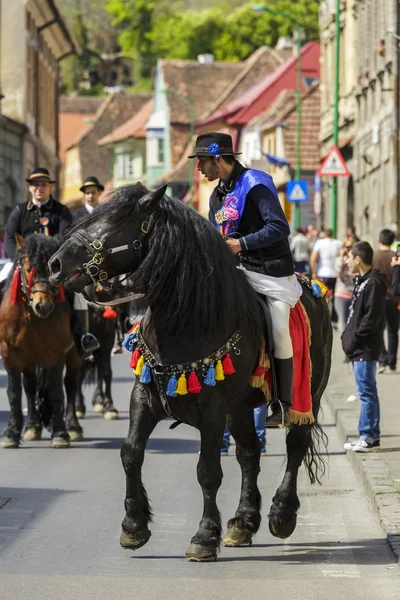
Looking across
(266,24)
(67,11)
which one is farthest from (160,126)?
(67,11)

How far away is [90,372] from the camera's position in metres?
15.0

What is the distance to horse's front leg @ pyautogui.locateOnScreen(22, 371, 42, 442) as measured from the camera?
43.0 ft

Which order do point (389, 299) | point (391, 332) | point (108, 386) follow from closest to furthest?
point (108, 386)
point (389, 299)
point (391, 332)

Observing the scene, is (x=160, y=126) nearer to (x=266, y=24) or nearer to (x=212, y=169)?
(x=266, y=24)

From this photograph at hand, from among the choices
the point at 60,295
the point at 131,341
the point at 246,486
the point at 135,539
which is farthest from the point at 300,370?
the point at 60,295

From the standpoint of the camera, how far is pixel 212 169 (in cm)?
810

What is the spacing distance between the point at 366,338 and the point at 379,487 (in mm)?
2475

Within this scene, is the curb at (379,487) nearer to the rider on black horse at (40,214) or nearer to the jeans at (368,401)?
the jeans at (368,401)

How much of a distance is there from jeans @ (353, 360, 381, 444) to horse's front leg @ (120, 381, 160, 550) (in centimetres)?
476

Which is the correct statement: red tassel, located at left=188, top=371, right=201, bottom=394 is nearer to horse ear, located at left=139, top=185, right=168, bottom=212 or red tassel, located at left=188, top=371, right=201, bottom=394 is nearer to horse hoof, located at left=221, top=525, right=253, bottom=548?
horse ear, located at left=139, top=185, right=168, bottom=212

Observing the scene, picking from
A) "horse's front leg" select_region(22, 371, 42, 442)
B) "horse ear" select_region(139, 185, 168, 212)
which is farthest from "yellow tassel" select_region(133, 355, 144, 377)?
"horse's front leg" select_region(22, 371, 42, 442)

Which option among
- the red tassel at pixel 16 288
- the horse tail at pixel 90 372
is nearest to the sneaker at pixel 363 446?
the red tassel at pixel 16 288

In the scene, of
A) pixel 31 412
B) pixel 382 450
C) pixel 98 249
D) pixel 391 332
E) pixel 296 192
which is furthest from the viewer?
pixel 296 192

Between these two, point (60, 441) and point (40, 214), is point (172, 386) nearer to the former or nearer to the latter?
point (60, 441)
